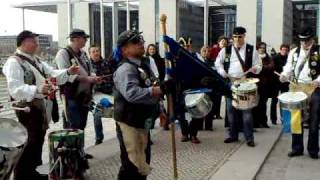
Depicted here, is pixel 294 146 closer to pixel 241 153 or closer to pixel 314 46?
pixel 241 153

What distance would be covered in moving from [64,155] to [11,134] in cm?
116

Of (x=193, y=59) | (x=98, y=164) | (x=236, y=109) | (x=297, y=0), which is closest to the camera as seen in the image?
(x=193, y=59)

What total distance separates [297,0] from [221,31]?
6070mm

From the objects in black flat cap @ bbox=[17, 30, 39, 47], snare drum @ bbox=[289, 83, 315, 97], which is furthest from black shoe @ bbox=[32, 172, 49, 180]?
snare drum @ bbox=[289, 83, 315, 97]

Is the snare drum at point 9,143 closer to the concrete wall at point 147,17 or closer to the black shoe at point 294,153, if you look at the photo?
the black shoe at point 294,153

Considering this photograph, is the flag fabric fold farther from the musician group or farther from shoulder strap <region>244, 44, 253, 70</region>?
shoulder strap <region>244, 44, 253, 70</region>

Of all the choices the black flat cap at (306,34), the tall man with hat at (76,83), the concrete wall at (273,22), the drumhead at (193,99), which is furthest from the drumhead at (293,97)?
the concrete wall at (273,22)

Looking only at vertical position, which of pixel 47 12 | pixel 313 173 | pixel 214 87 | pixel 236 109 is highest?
pixel 47 12

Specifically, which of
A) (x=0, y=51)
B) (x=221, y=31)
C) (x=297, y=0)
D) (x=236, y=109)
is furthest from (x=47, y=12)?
(x=236, y=109)

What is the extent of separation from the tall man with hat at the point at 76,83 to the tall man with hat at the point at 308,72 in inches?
112

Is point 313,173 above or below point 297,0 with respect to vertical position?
below

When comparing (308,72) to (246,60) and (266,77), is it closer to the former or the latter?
(246,60)

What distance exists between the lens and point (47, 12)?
4947cm

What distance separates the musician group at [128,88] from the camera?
442 cm
